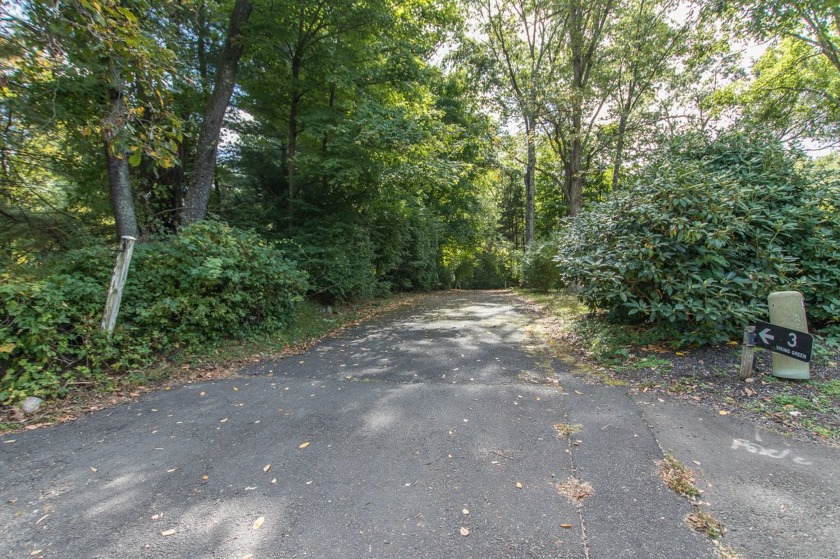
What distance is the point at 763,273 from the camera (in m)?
4.32

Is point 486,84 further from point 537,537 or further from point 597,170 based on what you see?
point 537,537

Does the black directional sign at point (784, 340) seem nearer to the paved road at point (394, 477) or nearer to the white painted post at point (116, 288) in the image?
the paved road at point (394, 477)

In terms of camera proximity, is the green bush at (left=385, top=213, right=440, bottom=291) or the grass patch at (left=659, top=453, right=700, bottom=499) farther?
the green bush at (left=385, top=213, right=440, bottom=291)

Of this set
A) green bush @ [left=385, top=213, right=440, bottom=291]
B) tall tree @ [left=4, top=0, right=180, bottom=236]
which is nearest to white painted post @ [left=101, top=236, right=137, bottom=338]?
tall tree @ [left=4, top=0, right=180, bottom=236]

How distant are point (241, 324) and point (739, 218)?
7.07 metres

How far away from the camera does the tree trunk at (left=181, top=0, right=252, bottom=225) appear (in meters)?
7.02

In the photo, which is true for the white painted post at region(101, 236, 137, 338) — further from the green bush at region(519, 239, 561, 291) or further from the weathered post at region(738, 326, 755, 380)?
the green bush at region(519, 239, 561, 291)

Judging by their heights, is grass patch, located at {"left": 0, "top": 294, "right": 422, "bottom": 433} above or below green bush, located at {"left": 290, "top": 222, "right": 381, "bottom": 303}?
below

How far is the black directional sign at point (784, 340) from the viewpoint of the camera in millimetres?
3236

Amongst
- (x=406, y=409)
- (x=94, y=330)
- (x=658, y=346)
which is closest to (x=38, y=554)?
(x=406, y=409)

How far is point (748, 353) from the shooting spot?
145 inches

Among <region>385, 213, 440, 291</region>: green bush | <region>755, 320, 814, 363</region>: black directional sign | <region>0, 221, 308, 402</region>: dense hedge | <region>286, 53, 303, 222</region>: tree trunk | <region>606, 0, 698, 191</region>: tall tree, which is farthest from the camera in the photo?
<region>385, 213, 440, 291</region>: green bush

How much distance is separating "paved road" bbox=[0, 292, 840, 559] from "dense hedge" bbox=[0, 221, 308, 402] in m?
0.94

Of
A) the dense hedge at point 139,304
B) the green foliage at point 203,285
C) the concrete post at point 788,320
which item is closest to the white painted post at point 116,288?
the dense hedge at point 139,304
